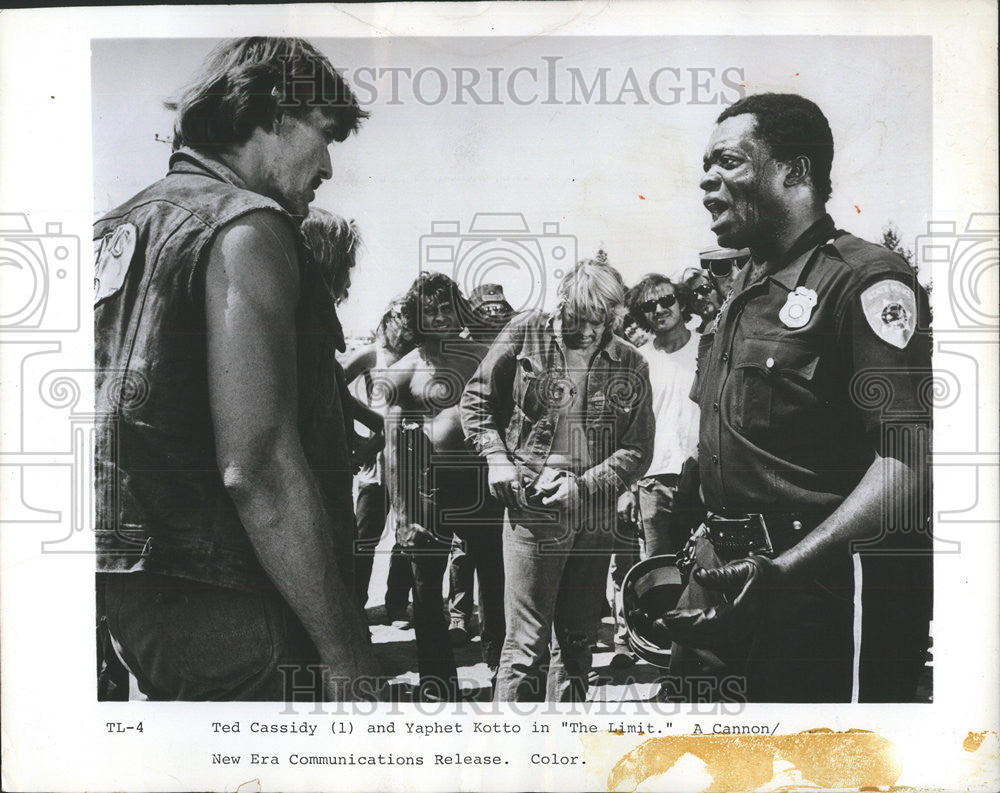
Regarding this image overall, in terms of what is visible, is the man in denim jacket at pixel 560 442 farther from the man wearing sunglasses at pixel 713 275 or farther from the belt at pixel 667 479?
the man wearing sunglasses at pixel 713 275

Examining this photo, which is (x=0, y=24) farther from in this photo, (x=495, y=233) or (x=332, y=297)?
(x=495, y=233)

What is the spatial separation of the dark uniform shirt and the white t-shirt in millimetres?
45

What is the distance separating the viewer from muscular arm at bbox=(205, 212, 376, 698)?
118 inches

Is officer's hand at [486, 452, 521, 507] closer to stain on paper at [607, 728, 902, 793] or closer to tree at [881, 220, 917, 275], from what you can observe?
stain on paper at [607, 728, 902, 793]

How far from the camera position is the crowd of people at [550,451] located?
308 centimetres

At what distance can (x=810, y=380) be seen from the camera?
10.1ft

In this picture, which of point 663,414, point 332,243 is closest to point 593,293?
point 663,414

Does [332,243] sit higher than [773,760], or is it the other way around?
[332,243]

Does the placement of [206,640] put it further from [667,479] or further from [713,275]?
[713,275]

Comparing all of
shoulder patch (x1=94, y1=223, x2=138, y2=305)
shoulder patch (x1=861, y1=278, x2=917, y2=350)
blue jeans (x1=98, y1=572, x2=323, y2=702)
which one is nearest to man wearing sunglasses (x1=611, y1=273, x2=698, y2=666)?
shoulder patch (x1=861, y1=278, x2=917, y2=350)

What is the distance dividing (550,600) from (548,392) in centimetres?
73

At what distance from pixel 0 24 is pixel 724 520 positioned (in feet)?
10.1

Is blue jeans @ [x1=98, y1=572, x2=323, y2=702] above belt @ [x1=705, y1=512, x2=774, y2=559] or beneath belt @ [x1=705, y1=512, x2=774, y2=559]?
beneath

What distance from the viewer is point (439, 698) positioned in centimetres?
317
